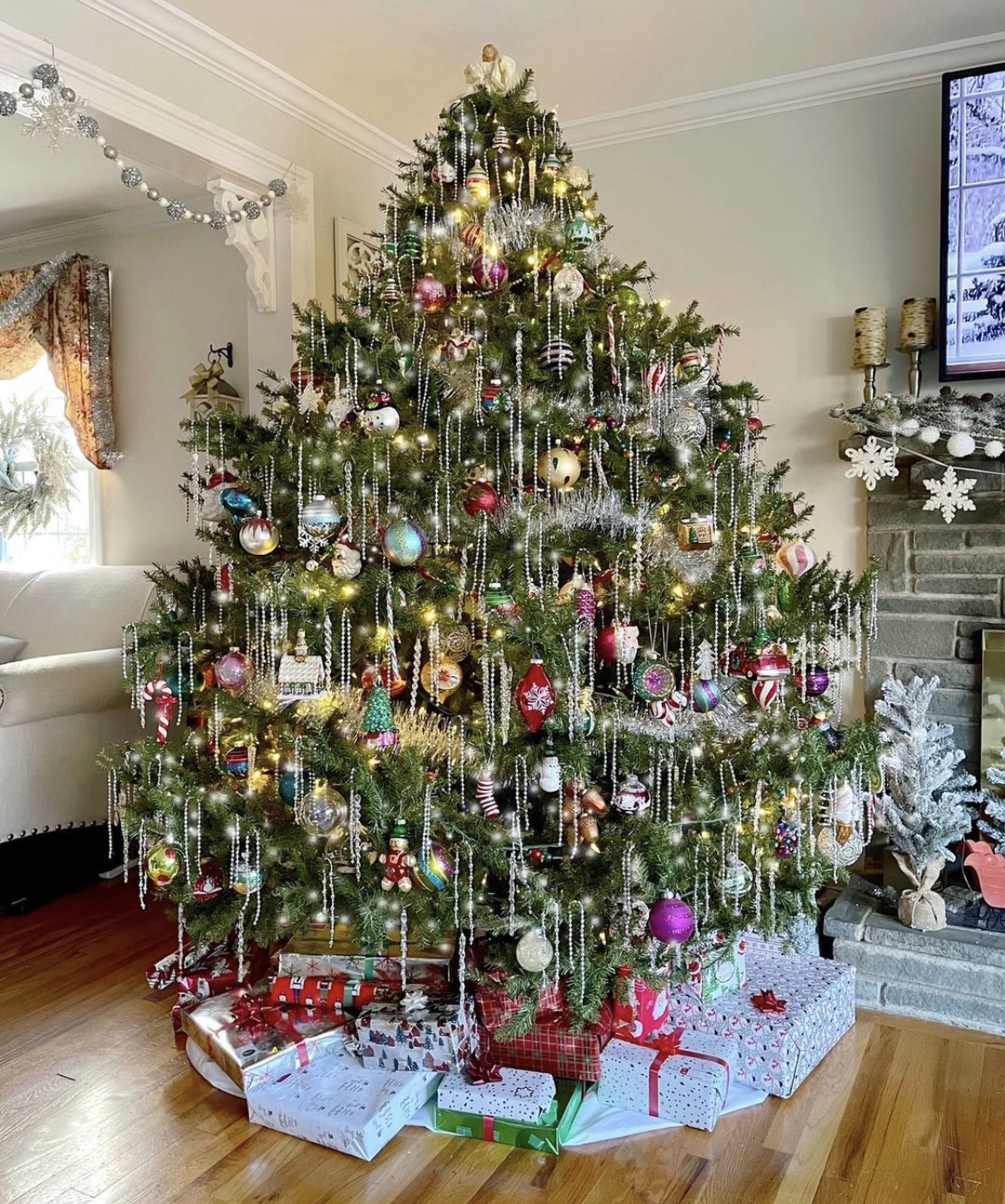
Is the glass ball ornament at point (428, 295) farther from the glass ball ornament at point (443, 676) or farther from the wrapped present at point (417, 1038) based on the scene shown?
the wrapped present at point (417, 1038)

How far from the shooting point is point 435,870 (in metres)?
1.97

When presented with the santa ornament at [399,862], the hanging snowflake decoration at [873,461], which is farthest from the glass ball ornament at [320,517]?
the hanging snowflake decoration at [873,461]

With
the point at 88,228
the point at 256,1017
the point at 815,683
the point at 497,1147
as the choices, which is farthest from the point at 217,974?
the point at 88,228

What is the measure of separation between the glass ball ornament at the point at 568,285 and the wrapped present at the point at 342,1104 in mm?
1645

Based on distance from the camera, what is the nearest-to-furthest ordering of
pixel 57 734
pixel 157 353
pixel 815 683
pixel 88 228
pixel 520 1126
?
pixel 520 1126 → pixel 815 683 → pixel 57 734 → pixel 157 353 → pixel 88 228

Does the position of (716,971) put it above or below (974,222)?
below

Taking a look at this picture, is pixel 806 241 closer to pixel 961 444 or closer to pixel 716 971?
pixel 961 444

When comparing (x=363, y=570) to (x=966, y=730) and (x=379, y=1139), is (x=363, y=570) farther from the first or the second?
(x=966, y=730)

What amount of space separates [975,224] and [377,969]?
2.42 metres

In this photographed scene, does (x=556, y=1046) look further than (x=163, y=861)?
No

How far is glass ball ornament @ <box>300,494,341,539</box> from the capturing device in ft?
6.54

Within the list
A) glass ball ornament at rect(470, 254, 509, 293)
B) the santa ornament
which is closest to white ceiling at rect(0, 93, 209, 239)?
glass ball ornament at rect(470, 254, 509, 293)

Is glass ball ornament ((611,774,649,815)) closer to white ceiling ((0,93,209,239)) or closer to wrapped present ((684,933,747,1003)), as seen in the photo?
wrapped present ((684,933,747,1003))

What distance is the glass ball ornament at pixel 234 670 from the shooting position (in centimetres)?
207
